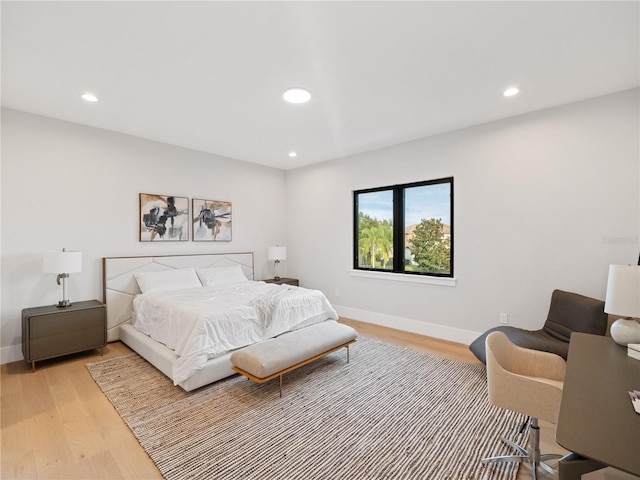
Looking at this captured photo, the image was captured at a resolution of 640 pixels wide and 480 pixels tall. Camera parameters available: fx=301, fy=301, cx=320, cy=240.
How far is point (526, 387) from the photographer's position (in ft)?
5.26

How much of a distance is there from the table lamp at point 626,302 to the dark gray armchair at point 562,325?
0.77 metres

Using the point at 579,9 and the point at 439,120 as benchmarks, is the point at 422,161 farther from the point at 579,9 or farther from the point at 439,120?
the point at 579,9

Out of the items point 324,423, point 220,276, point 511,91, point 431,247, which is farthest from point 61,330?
point 511,91

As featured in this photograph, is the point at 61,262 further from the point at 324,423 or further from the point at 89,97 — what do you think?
the point at 324,423

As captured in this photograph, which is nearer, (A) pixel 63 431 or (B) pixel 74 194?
(A) pixel 63 431

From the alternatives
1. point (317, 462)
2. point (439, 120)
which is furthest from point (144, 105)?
point (317, 462)

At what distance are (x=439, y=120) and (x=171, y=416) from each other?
3962 millimetres

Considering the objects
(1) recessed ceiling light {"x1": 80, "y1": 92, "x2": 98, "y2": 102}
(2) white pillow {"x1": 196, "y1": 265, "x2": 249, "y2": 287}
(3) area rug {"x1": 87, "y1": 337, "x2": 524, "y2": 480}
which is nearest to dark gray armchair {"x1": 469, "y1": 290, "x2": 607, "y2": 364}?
(3) area rug {"x1": 87, "y1": 337, "x2": 524, "y2": 480}

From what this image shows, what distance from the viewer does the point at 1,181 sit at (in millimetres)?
3146

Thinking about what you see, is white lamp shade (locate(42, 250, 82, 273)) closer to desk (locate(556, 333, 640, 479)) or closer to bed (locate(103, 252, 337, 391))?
bed (locate(103, 252, 337, 391))

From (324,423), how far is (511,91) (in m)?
3.32

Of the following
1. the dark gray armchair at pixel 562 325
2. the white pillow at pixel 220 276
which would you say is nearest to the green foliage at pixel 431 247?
the dark gray armchair at pixel 562 325

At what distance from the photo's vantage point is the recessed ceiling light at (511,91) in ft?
9.16

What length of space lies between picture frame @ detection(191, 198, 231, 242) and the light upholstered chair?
4.15 metres
